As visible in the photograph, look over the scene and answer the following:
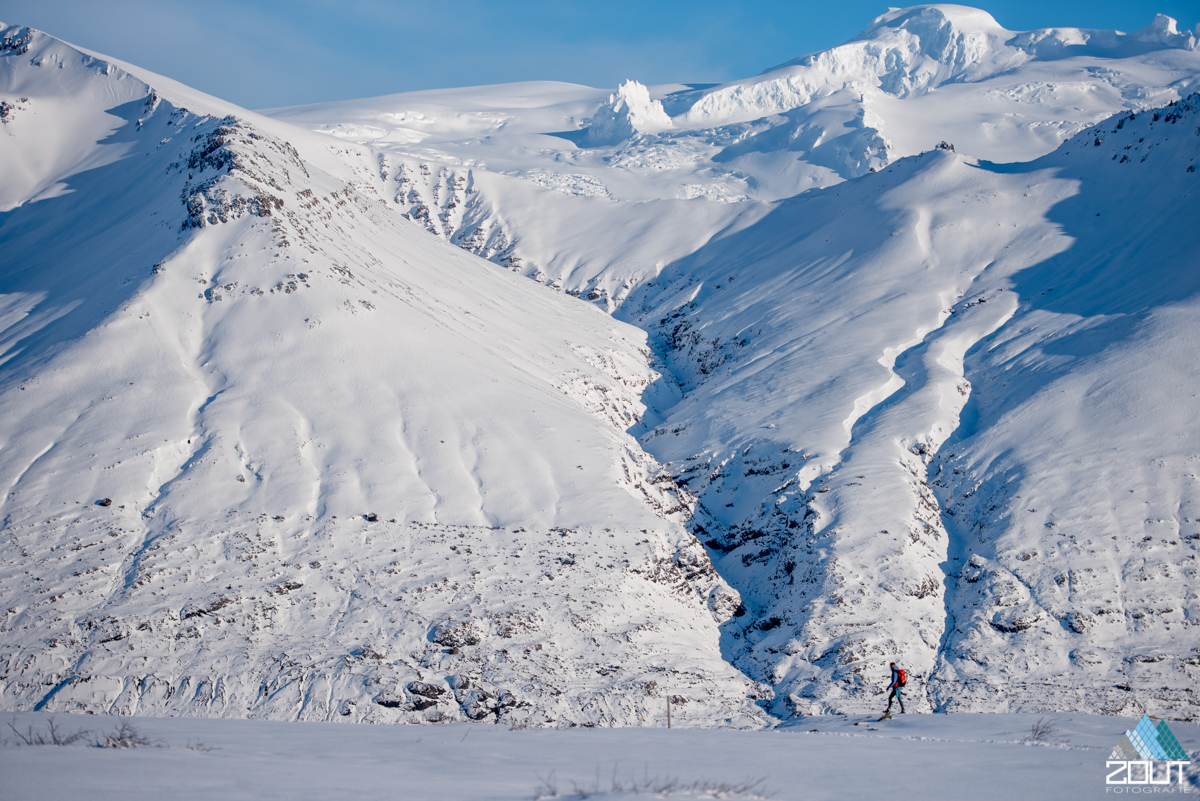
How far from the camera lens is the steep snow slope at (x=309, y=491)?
30.9 meters

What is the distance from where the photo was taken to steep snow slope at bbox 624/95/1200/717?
114 ft

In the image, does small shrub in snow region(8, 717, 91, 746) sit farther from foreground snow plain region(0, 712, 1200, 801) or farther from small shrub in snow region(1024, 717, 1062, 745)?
small shrub in snow region(1024, 717, 1062, 745)

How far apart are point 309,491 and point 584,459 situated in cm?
1759

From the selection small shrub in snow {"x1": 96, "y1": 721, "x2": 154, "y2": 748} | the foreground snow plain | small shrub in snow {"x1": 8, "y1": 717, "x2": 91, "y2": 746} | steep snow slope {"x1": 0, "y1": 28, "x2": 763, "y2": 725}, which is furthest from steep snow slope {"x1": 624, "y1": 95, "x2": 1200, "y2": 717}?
small shrub in snow {"x1": 8, "y1": 717, "x2": 91, "y2": 746}

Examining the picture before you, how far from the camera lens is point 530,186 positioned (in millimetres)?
121062

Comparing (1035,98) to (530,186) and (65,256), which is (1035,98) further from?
(65,256)

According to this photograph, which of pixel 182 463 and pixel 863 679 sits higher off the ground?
pixel 182 463

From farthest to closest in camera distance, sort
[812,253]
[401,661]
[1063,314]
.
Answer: [812,253], [1063,314], [401,661]

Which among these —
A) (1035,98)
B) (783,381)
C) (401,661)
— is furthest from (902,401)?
(1035,98)

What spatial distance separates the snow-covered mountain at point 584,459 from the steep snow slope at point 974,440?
0.26m

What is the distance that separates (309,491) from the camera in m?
41.0

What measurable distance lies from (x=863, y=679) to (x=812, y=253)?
197ft

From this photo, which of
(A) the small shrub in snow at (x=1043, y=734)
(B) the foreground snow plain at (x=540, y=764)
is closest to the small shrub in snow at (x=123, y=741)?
(B) the foreground snow plain at (x=540, y=764)

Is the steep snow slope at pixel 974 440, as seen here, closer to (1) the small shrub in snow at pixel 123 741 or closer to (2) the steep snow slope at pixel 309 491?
(2) the steep snow slope at pixel 309 491
